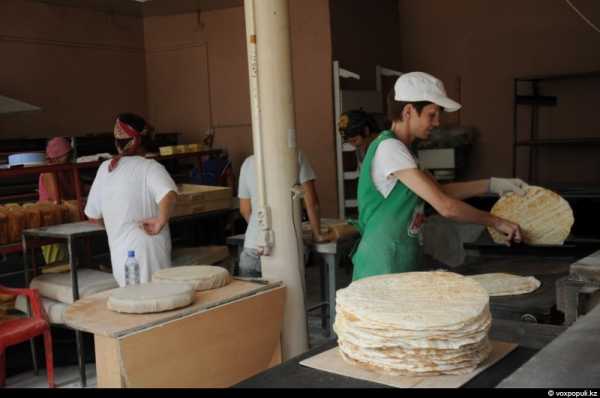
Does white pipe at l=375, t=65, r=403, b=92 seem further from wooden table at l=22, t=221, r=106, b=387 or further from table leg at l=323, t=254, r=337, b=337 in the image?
wooden table at l=22, t=221, r=106, b=387

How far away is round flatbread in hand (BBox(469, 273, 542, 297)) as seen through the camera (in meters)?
2.21

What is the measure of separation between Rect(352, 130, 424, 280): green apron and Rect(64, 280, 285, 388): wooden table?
0.49 metres

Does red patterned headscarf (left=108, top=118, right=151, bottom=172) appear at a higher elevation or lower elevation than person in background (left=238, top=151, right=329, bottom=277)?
higher

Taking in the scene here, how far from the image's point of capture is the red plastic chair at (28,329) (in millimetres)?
3484

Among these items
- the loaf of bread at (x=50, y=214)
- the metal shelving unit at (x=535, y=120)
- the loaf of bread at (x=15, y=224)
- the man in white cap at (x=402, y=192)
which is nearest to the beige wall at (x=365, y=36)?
the metal shelving unit at (x=535, y=120)

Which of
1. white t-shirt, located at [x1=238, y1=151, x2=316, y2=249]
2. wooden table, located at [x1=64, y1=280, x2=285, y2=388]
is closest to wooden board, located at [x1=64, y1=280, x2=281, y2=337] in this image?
wooden table, located at [x1=64, y1=280, x2=285, y2=388]

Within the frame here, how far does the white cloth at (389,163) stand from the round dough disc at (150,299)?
0.80m

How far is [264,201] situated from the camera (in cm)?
285

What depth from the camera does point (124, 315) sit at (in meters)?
2.18

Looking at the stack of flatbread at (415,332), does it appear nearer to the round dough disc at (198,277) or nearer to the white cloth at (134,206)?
the round dough disc at (198,277)

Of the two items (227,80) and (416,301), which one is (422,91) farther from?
(227,80)

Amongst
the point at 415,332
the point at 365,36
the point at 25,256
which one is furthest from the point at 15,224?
the point at 365,36

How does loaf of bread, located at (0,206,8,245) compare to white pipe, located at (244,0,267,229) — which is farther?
loaf of bread, located at (0,206,8,245)

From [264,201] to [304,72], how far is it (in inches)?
153
